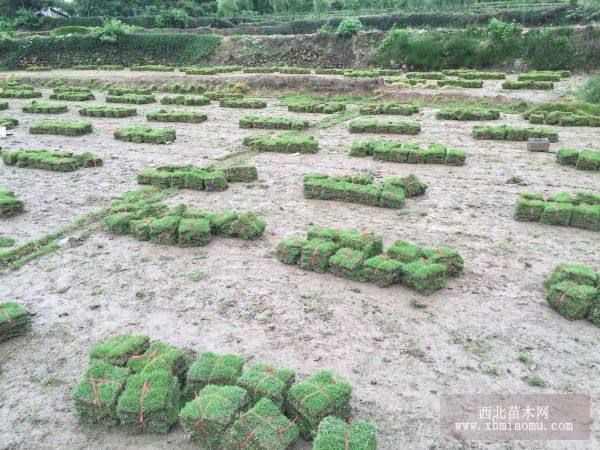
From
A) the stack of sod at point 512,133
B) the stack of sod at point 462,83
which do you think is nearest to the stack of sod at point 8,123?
the stack of sod at point 512,133

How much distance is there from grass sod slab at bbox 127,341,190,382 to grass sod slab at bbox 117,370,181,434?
0.24 metres

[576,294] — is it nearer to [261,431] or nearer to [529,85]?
[261,431]

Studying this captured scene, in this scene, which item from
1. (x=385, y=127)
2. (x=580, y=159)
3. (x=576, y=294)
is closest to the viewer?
(x=576, y=294)

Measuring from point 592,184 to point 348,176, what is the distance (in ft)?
21.6

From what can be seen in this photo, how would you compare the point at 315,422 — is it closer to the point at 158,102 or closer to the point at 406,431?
the point at 406,431

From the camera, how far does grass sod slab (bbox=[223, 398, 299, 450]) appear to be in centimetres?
477

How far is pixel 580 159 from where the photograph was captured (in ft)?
43.5

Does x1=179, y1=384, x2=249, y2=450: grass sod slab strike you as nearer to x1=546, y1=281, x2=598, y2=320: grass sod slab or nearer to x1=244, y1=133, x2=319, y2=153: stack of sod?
x1=546, y1=281, x2=598, y2=320: grass sod slab

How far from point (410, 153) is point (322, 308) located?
8510mm

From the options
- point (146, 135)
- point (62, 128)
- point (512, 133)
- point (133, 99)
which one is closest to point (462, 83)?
point (512, 133)

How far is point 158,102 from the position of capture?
91.2ft

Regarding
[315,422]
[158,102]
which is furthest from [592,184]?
[158,102]

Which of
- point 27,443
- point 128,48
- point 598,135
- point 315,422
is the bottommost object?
point 27,443

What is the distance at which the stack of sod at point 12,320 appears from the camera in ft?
22.5
